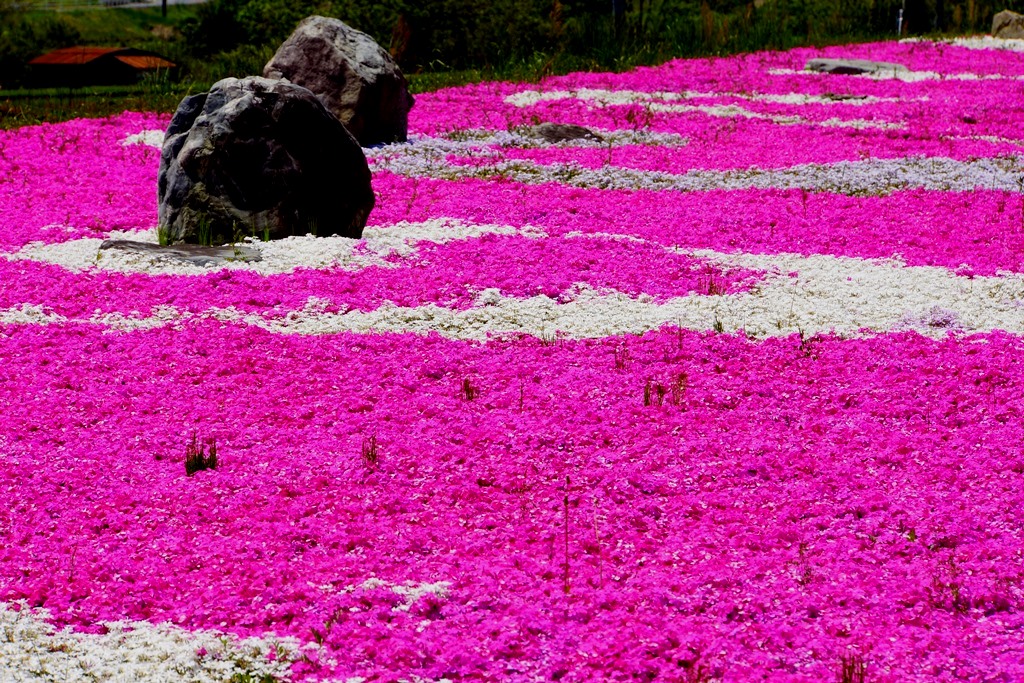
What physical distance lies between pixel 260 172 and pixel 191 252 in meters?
1.28

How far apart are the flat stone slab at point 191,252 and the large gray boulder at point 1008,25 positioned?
29566 millimetres

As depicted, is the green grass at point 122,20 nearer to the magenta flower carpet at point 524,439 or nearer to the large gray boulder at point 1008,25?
the large gray boulder at point 1008,25

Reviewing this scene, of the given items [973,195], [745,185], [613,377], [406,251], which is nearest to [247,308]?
[406,251]

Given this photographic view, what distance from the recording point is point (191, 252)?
12.9 m

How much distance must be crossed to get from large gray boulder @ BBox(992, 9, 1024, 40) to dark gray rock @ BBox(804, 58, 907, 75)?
7.85m

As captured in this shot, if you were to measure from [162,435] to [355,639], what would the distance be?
3.06 metres

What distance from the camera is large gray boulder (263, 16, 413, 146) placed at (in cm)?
1972

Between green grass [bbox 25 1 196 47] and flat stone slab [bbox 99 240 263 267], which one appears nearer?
flat stone slab [bbox 99 240 263 267]

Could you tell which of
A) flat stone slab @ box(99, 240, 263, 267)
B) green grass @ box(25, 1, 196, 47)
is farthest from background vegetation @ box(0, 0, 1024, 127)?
green grass @ box(25, 1, 196, 47)

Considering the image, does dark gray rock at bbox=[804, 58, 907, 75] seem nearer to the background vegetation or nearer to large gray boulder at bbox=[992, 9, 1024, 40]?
the background vegetation

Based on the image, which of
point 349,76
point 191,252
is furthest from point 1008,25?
point 191,252

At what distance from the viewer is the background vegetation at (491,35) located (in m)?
27.4

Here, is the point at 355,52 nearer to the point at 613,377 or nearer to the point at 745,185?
the point at 745,185

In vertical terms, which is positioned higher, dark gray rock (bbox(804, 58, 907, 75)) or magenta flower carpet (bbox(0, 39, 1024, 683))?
dark gray rock (bbox(804, 58, 907, 75))
